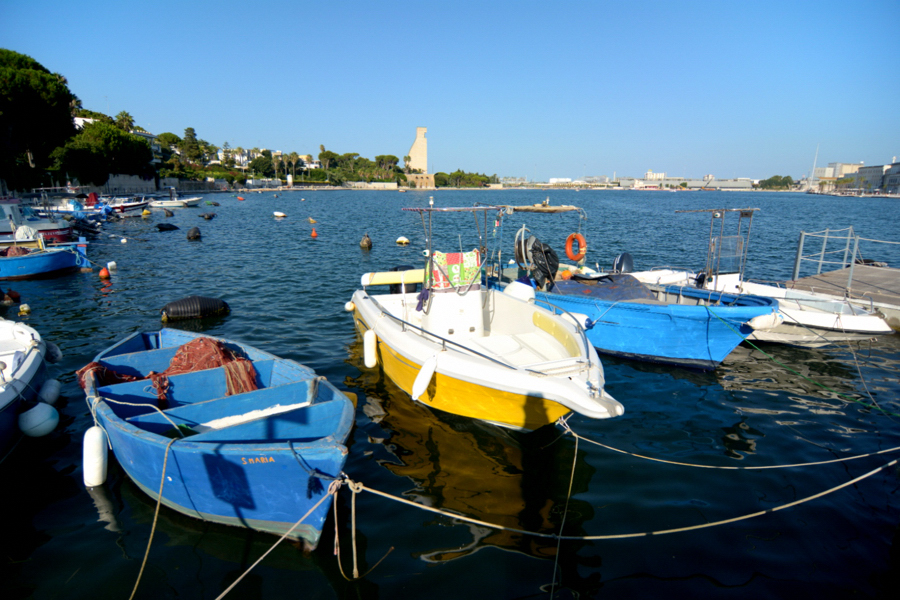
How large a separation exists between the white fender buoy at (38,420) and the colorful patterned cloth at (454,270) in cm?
660

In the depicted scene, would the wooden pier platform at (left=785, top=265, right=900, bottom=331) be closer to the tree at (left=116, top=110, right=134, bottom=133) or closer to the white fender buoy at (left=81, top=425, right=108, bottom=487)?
the white fender buoy at (left=81, top=425, right=108, bottom=487)

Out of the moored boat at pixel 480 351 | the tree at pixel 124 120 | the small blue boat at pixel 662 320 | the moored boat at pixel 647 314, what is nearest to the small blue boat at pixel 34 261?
the moored boat at pixel 480 351

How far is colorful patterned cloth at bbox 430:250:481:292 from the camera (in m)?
9.13

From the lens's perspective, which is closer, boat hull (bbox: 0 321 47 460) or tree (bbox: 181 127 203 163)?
boat hull (bbox: 0 321 47 460)

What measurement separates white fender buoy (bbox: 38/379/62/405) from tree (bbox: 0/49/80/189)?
157 feet

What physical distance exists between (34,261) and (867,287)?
31.6 m

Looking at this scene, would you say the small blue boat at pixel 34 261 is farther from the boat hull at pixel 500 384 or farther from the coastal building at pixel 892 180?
the coastal building at pixel 892 180

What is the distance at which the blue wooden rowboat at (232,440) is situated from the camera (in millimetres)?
4762

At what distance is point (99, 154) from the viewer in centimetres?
5950

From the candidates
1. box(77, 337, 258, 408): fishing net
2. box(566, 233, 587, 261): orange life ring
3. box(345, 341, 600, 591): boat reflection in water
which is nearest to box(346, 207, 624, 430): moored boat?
box(345, 341, 600, 591): boat reflection in water

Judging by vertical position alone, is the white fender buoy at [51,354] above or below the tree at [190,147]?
below

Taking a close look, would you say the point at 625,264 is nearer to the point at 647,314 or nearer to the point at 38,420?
the point at 647,314

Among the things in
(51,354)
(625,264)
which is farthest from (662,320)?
(51,354)

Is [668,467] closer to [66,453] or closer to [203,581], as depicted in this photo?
[203,581]
